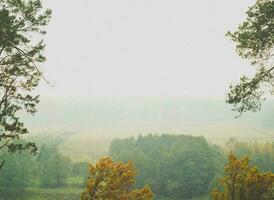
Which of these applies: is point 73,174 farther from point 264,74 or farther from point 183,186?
point 264,74

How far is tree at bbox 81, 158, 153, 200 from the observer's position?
22.2m

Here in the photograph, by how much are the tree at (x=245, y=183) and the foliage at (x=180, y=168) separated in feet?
256

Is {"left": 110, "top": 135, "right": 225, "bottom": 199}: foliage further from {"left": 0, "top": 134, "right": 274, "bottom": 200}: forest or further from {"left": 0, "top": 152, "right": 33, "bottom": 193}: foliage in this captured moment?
{"left": 0, "top": 152, "right": 33, "bottom": 193}: foliage

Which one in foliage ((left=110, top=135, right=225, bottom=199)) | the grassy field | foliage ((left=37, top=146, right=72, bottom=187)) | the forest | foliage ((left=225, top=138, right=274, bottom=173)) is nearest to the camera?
the grassy field

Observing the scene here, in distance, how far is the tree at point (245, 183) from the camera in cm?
2345

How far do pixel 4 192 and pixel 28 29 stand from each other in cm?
8671

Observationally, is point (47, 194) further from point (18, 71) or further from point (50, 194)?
point (18, 71)

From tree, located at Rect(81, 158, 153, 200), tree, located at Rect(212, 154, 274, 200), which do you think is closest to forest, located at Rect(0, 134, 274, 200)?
tree, located at Rect(212, 154, 274, 200)

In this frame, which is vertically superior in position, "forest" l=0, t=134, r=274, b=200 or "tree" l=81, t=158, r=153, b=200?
"tree" l=81, t=158, r=153, b=200

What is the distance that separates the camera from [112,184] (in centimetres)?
2233

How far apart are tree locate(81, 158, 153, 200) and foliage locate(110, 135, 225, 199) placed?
80.8 metres

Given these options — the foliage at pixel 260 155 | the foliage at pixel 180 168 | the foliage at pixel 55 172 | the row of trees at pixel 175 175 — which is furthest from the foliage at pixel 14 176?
the foliage at pixel 260 155

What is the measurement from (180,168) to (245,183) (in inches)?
3360

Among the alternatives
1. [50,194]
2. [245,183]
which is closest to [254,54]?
[245,183]
